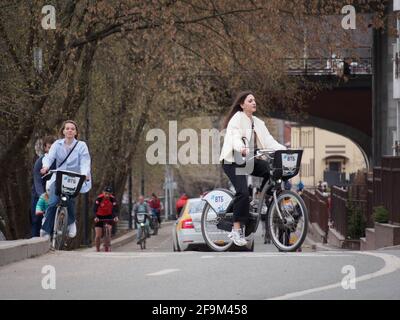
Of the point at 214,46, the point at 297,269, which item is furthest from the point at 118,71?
the point at 297,269

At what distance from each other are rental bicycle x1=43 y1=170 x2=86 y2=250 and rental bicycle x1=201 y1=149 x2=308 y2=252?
1.85 m

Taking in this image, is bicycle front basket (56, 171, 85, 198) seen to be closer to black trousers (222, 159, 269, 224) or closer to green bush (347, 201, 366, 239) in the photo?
black trousers (222, 159, 269, 224)

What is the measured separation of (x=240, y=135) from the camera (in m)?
13.5

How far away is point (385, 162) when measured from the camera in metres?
27.6

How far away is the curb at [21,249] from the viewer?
43.1ft

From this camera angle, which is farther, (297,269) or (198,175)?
(198,175)

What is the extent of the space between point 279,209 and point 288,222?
0.66ft

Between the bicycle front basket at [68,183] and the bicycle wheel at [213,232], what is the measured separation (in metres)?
1.57

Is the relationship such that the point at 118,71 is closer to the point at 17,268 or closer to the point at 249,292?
the point at 17,268

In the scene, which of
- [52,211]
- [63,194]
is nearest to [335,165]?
[52,211]

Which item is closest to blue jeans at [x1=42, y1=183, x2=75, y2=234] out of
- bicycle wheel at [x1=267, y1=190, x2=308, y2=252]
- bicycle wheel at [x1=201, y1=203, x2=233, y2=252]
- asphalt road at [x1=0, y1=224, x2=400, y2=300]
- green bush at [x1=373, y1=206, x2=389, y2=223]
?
asphalt road at [x1=0, y1=224, x2=400, y2=300]

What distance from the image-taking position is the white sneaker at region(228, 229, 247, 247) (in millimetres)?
13922
